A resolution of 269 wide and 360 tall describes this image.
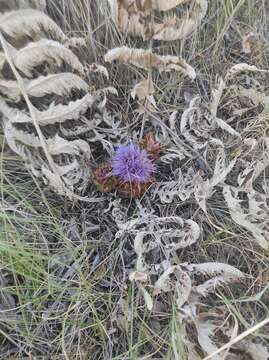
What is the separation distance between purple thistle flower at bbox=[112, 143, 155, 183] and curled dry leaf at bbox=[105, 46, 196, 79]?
180 mm

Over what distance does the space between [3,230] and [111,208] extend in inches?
9.2

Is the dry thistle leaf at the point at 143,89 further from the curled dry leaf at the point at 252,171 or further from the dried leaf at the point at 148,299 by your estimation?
the dried leaf at the point at 148,299

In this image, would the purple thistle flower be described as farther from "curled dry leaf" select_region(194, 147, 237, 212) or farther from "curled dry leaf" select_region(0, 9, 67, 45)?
"curled dry leaf" select_region(0, 9, 67, 45)

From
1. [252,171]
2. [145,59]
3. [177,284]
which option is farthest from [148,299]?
[145,59]

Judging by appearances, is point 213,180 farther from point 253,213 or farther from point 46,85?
point 46,85

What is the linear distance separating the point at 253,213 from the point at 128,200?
269mm

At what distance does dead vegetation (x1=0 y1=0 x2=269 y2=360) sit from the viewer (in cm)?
96

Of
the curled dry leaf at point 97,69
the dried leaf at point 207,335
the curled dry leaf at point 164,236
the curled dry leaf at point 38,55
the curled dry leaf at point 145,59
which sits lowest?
the dried leaf at point 207,335

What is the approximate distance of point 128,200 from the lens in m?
1.12

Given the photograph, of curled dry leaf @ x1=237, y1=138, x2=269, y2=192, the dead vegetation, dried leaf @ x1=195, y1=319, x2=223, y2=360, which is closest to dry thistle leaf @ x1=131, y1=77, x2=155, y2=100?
the dead vegetation

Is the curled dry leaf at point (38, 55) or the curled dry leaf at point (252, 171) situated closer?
the curled dry leaf at point (38, 55)

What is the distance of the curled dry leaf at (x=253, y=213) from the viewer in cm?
99

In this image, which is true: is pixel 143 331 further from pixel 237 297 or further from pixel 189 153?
pixel 189 153

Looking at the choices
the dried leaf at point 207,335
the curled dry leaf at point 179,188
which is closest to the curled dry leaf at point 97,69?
the curled dry leaf at point 179,188
